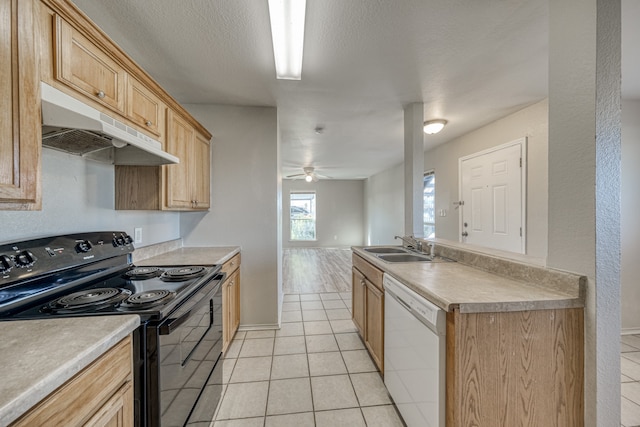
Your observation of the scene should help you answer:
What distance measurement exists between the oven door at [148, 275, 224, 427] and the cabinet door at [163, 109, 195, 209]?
0.80 meters

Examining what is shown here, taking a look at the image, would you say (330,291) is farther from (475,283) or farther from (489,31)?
(489,31)

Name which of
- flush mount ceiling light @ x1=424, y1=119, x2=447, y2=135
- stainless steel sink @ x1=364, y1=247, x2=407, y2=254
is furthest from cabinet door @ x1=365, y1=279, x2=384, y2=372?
flush mount ceiling light @ x1=424, y1=119, x2=447, y2=135

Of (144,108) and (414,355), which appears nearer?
(414,355)

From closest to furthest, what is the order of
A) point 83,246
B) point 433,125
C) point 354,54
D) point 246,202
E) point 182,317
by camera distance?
1. point 182,317
2. point 83,246
3. point 354,54
4. point 246,202
5. point 433,125

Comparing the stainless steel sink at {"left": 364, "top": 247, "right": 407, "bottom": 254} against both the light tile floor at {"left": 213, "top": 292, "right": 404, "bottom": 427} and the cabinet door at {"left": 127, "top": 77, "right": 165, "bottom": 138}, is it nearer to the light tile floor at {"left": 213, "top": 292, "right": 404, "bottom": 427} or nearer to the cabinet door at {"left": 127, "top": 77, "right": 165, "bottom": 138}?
the light tile floor at {"left": 213, "top": 292, "right": 404, "bottom": 427}

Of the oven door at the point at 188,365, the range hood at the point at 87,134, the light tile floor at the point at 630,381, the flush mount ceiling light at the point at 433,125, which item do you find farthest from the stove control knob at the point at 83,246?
the flush mount ceiling light at the point at 433,125

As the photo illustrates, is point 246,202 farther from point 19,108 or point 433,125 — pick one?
point 433,125

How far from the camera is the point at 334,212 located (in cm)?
860

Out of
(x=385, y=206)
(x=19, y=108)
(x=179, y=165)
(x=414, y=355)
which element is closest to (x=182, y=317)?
(x=19, y=108)

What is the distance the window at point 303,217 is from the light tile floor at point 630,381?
6.87 m

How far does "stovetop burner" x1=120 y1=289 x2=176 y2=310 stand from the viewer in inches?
41.1

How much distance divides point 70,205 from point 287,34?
1.60m

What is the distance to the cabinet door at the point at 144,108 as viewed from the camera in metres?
1.51

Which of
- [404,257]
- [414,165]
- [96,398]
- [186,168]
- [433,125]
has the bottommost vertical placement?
[96,398]
